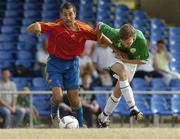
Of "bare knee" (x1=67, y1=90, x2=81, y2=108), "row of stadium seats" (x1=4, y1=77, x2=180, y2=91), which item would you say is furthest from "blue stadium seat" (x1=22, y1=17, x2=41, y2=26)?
"bare knee" (x1=67, y1=90, x2=81, y2=108)

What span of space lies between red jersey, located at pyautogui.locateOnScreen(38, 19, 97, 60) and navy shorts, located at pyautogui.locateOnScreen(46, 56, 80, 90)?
137mm

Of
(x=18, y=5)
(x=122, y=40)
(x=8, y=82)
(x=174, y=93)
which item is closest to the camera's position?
(x=122, y=40)

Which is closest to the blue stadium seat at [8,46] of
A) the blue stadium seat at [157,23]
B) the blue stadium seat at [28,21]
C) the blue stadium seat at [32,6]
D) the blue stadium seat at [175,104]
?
the blue stadium seat at [28,21]

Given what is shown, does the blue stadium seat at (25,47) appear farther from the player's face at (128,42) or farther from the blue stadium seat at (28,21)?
the player's face at (128,42)

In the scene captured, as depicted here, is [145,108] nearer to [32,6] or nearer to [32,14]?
[32,14]

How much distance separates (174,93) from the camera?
16703 mm

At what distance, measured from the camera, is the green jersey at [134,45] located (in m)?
12.8

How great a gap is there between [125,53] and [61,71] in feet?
3.52

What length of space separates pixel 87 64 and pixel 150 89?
1.56 meters

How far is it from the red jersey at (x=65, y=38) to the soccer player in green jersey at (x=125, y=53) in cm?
22

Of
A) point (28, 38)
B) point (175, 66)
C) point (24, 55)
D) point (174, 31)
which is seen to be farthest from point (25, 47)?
point (174, 31)

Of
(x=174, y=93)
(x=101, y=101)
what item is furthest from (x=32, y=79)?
(x=174, y=93)

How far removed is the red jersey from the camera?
513 inches

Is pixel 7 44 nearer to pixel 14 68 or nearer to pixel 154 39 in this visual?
pixel 14 68
